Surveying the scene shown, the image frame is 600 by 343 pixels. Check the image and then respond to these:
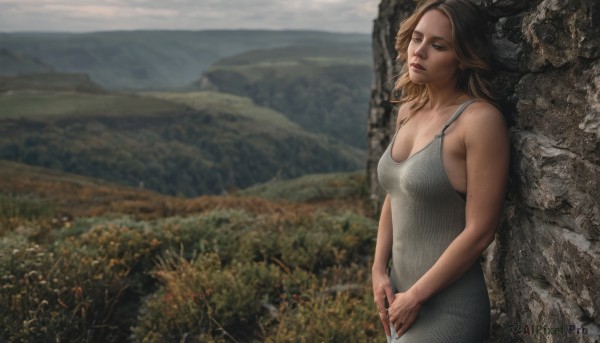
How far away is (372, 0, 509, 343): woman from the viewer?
7.67 ft

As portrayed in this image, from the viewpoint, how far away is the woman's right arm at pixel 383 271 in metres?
2.82

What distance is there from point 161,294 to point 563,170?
4.68 m

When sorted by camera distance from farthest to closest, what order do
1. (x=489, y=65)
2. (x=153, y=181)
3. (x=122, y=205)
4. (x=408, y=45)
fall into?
(x=153, y=181) < (x=122, y=205) < (x=408, y=45) < (x=489, y=65)

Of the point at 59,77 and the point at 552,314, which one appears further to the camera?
the point at 59,77

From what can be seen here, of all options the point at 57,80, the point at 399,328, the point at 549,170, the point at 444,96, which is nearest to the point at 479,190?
the point at 549,170

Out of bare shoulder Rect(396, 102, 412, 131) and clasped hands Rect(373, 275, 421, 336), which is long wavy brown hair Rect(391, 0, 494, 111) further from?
clasped hands Rect(373, 275, 421, 336)

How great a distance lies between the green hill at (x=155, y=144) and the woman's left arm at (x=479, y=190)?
74840 millimetres

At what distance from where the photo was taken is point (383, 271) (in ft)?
9.82

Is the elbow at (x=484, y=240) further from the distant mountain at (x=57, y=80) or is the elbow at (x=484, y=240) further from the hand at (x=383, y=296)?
the distant mountain at (x=57, y=80)

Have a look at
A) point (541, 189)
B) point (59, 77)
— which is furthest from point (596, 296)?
point (59, 77)

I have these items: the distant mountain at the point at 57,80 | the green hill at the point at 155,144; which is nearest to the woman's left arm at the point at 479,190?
the green hill at the point at 155,144

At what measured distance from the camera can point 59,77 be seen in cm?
17225

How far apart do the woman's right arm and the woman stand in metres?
0.11

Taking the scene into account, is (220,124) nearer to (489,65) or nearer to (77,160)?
(77,160)
